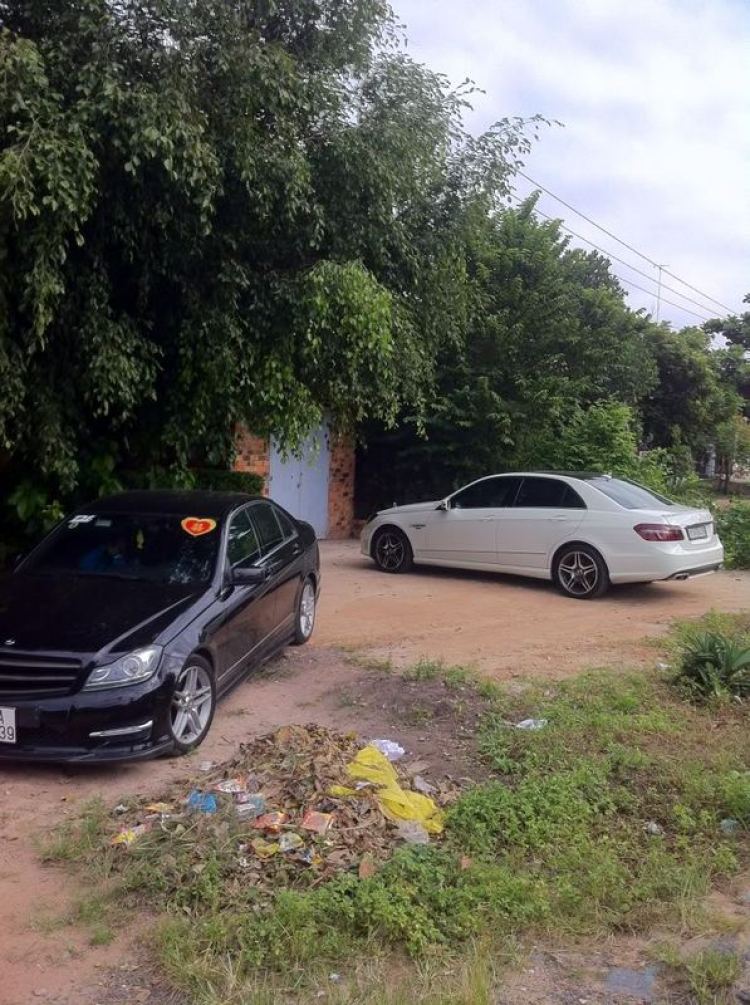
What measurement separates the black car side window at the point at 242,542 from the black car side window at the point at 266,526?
5.3 inches

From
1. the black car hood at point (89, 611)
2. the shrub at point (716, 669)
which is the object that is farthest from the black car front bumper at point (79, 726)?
the shrub at point (716, 669)

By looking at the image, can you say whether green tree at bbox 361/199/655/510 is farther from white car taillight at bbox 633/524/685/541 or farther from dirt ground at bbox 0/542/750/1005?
white car taillight at bbox 633/524/685/541

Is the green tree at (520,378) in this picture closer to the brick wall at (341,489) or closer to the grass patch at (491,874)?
the brick wall at (341,489)

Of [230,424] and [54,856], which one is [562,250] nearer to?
[230,424]

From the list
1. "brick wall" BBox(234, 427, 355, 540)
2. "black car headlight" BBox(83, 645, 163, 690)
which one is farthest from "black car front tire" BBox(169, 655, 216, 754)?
"brick wall" BBox(234, 427, 355, 540)

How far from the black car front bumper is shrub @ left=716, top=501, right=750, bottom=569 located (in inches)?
416

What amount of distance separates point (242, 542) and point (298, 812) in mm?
2928

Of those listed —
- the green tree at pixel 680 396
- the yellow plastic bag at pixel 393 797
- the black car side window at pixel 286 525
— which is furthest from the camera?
the green tree at pixel 680 396

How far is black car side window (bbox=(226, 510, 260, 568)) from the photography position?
23.5 ft

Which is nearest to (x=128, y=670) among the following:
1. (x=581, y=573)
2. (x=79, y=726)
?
(x=79, y=726)

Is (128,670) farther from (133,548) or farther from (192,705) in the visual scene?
(133,548)

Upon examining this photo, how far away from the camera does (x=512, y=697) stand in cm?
721

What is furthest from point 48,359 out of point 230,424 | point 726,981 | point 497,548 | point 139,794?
point 726,981

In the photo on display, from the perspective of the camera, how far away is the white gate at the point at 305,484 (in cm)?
1516
